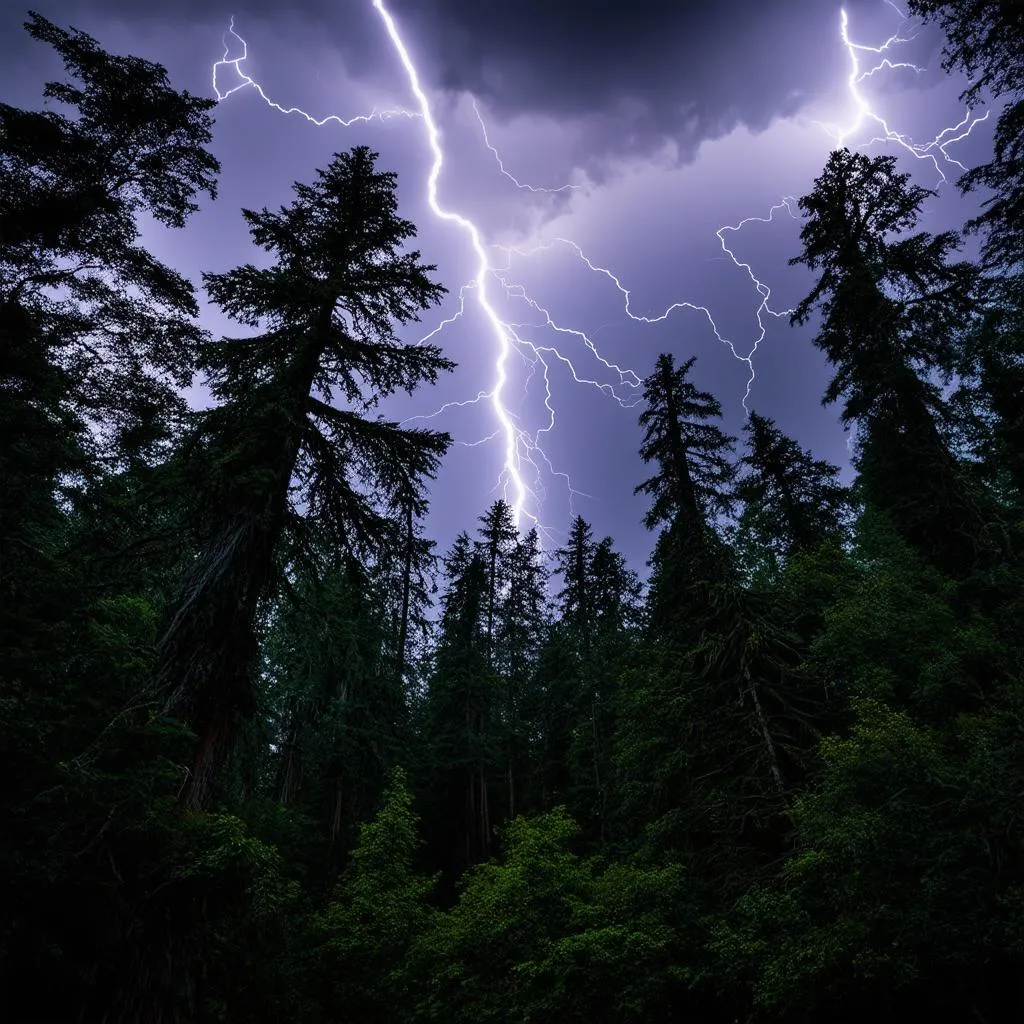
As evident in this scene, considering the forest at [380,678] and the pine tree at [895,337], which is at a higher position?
the pine tree at [895,337]

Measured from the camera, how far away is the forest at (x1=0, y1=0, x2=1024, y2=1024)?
213 inches

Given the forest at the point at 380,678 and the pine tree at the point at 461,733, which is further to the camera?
the pine tree at the point at 461,733

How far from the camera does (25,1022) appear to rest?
4.95 meters

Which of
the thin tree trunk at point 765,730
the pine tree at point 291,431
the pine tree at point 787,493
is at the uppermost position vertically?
the pine tree at point 787,493

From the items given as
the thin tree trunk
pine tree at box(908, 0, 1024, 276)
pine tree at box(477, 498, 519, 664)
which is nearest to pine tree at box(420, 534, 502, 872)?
pine tree at box(477, 498, 519, 664)

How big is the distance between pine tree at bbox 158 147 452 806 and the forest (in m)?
0.05

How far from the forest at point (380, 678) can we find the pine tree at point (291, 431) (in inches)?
2.1

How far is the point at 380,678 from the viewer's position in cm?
1434

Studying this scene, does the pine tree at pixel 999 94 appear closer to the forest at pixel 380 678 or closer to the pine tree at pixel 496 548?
the forest at pixel 380 678

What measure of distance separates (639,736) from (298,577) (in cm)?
843

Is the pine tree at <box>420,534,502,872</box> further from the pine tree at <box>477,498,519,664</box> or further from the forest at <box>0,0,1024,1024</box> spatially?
the forest at <box>0,0,1024,1024</box>

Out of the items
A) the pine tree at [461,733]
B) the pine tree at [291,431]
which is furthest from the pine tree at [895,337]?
the pine tree at [461,733]

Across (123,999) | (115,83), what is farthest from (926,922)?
(115,83)

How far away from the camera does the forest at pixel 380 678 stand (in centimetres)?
540
